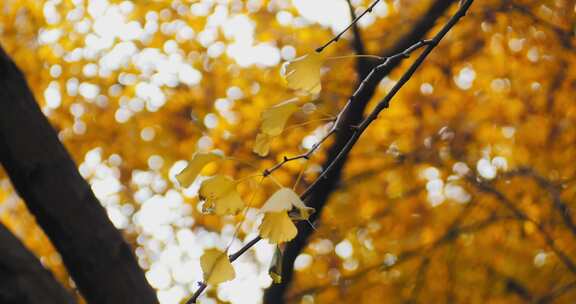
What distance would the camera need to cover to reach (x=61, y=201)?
1.13m

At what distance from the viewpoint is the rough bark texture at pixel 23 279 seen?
0.92m

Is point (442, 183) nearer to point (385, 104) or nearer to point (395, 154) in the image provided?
point (395, 154)

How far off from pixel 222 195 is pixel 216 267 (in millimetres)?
76

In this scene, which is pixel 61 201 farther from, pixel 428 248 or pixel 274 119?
pixel 428 248

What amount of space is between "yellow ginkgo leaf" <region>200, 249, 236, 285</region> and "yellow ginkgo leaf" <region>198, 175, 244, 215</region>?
0.05m

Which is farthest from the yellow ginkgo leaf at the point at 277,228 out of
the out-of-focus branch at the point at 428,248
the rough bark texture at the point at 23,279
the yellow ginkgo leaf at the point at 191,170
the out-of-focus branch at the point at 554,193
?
the out-of-focus branch at the point at 428,248

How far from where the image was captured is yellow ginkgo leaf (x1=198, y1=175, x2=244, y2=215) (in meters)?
0.76

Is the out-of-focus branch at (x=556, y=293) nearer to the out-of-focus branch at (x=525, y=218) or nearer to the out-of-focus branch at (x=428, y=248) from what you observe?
the out-of-focus branch at (x=525, y=218)

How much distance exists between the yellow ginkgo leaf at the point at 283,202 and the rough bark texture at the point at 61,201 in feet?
1.82

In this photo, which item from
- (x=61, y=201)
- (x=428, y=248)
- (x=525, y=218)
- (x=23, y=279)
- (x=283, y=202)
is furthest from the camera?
(x=428, y=248)

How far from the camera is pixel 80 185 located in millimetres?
1164

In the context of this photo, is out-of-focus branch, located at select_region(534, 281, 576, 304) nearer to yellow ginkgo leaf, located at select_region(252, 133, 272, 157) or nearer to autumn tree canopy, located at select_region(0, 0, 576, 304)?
autumn tree canopy, located at select_region(0, 0, 576, 304)

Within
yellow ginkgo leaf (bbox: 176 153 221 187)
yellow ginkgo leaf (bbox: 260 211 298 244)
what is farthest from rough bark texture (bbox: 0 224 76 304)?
yellow ginkgo leaf (bbox: 260 211 298 244)

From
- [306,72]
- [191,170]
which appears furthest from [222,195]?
[306,72]
